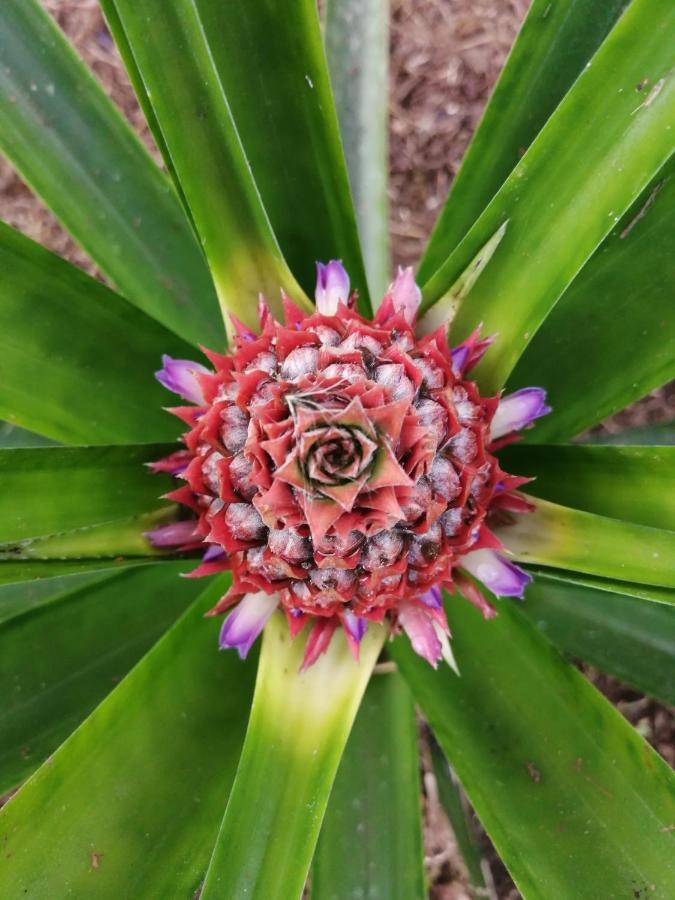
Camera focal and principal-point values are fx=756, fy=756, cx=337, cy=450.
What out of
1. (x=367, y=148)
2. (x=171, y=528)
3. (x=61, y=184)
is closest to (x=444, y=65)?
(x=367, y=148)

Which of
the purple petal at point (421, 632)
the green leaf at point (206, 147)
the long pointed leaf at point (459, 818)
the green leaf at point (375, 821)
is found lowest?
the long pointed leaf at point (459, 818)

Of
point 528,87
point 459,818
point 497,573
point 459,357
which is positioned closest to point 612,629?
point 497,573

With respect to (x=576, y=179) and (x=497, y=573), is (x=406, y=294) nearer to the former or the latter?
(x=576, y=179)

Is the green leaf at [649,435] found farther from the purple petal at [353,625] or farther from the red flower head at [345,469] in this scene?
the purple petal at [353,625]

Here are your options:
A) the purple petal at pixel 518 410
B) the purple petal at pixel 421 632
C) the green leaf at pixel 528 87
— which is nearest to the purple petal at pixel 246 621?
the purple petal at pixel 421 632

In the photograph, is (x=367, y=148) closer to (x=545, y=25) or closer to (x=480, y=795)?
(x=545, y=25)

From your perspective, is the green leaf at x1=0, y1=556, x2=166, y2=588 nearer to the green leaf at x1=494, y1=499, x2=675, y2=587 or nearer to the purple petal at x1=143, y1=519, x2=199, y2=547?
the purple petal at x1=143, y1=519, x2=199, y2=547

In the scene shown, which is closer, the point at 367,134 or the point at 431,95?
the point at 367,134
